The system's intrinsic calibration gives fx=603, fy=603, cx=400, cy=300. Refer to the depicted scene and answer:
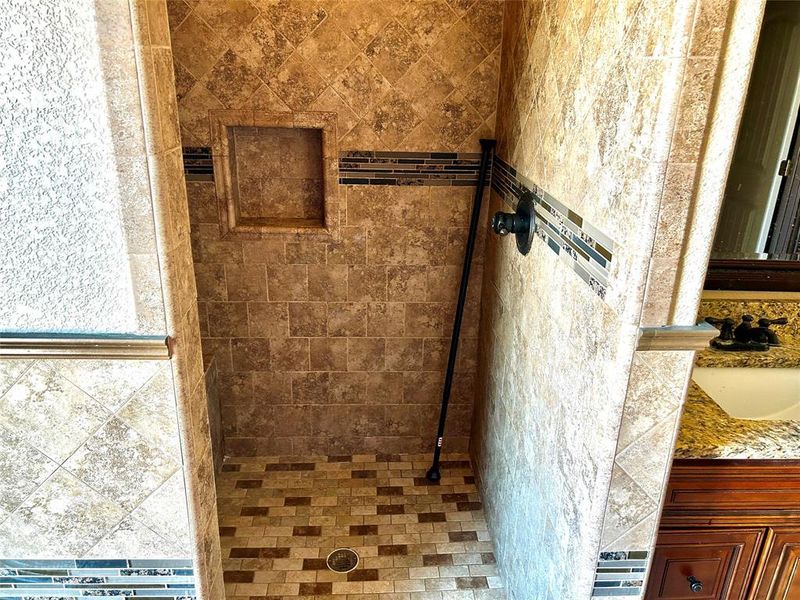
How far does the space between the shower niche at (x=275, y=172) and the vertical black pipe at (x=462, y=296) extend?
0.60 meters

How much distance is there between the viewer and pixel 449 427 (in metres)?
3.02

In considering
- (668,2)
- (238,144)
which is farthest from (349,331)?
(668,2)

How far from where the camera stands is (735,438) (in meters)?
1.49

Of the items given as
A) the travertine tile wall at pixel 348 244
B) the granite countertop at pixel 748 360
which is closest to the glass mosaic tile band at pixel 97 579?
the travertine tile wall at pixel 348 244

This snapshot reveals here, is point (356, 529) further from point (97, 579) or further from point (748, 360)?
point (748, 360)

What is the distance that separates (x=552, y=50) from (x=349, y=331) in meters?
1.50

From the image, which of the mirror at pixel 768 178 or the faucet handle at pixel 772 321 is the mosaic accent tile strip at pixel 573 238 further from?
the faucet handle at pixel 772 321

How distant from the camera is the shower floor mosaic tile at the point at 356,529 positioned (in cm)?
230

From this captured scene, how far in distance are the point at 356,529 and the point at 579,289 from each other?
1577 mm

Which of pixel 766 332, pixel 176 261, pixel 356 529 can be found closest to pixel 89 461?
pixel 176 261

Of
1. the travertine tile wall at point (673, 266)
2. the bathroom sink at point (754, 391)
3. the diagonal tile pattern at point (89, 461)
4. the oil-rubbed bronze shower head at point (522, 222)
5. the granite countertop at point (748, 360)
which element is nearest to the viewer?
the travertine tile wall at point (673, 266)

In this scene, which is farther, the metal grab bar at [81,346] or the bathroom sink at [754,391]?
the bathroom sink at [754,391]

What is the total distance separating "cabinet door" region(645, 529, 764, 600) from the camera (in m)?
1.57

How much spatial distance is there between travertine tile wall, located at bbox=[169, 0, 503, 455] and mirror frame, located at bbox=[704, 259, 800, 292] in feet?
3.35
